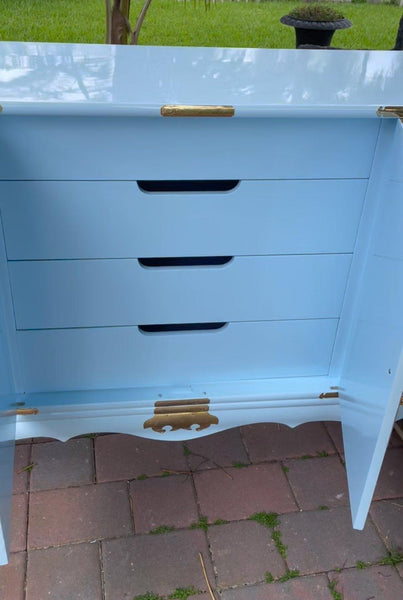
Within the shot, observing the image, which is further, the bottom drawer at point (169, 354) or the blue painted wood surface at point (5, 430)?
the bottom drawer at point (169, 354)

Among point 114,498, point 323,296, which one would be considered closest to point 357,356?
point 323,296

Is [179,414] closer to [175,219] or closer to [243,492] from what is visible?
[243,492]

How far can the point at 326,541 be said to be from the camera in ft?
4.13

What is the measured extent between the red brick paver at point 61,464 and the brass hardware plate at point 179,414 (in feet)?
1.00

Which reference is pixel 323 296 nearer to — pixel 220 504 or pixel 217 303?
pixel 217 303

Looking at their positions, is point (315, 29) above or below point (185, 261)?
above

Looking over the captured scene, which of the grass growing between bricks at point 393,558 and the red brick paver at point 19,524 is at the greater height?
the grass growing between bricks at point 393,558

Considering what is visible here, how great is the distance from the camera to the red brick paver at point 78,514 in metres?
1.24

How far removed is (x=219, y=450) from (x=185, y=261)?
598 mm

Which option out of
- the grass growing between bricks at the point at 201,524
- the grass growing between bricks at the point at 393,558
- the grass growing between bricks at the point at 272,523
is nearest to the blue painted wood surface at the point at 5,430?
the grass growing between bricks at the point at 201,524

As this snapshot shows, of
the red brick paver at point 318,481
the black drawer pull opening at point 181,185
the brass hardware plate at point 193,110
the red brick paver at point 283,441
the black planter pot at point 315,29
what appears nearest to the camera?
the brass hardware plate at point 193,110

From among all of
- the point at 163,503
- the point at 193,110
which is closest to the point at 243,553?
the point at 163,503

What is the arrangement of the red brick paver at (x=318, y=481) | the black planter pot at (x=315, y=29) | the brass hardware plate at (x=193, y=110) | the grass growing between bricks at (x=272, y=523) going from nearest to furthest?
the brass hardware plate at (x=193, y=110) < the grass growing between bricks at (x=272, y=523) < the red brick paver at (x=318, y=481) < the black planter pot at (x=315, y=29)

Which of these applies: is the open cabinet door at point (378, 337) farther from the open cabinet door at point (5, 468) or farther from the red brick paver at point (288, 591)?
the open cabinet door at point (5, 468)
